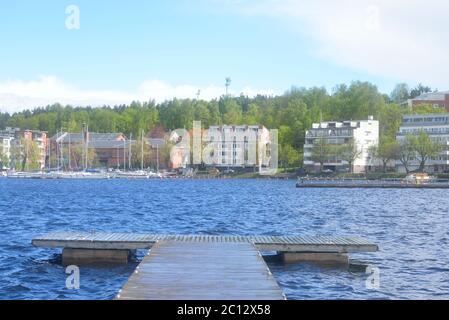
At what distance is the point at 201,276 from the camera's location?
18.0 metres

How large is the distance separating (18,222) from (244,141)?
141761mm

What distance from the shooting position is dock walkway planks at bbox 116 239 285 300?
15.5 m

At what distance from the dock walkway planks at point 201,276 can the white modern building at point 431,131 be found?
5341 inches

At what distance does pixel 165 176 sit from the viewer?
616ft

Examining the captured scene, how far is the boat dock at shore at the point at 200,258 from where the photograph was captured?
16.0m

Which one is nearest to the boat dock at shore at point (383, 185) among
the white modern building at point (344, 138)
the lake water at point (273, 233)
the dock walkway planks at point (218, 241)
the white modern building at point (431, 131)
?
the white modern building at point (431, 131)

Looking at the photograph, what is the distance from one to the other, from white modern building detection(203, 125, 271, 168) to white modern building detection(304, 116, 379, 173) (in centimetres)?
1572

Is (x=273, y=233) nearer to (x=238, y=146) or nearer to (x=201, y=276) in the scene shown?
(x=201, y=276)

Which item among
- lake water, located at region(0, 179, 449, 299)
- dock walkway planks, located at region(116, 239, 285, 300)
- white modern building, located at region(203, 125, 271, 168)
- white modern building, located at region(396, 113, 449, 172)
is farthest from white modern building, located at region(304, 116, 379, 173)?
dock walkway planks, located at region(116, 239, 285, 300)

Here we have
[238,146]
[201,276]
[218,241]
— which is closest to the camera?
[201,276]

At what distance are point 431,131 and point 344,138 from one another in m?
20.2

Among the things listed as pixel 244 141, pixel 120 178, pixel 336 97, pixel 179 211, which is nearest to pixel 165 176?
pixel 120 178

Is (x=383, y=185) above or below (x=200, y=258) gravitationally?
below

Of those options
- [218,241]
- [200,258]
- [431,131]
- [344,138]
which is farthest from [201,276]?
[344,138]
